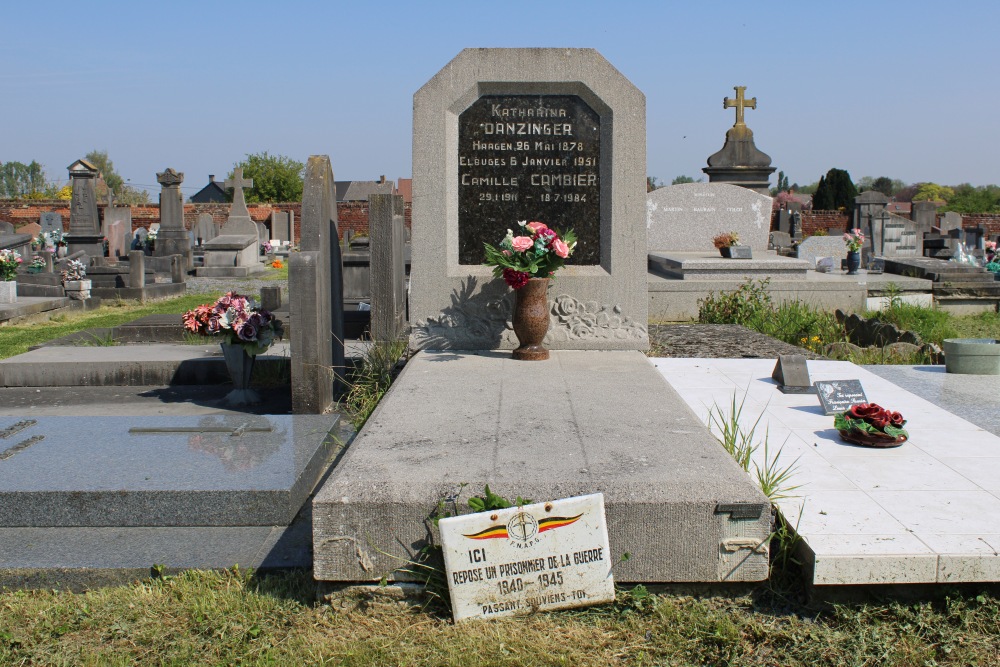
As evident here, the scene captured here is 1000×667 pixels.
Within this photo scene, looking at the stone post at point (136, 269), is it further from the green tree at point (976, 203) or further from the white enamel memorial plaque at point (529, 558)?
the green tree at point (976, 203)

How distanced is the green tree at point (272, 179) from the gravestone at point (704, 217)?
33933 mm

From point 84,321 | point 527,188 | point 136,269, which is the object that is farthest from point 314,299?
point 136,269

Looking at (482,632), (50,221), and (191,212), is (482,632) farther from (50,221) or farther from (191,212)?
(191,212)

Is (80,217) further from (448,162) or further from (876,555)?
(876,555)

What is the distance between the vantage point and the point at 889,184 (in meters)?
83.8

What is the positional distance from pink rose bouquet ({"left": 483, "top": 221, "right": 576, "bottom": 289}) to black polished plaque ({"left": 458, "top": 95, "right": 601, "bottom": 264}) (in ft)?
2.57

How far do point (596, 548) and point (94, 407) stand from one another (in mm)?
4651

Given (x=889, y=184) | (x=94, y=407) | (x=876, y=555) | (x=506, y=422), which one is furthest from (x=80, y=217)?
(x=889, y=184)

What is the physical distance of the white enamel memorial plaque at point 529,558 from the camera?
122 inches

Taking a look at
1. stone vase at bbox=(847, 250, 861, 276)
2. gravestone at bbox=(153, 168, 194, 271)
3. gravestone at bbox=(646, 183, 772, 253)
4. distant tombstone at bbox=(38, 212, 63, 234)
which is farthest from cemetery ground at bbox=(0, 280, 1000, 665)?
distant tombstone at bbox=(38, 212, 63, 234)

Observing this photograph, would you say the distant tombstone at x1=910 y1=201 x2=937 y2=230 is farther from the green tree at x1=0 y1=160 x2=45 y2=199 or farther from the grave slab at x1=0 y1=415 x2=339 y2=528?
the green tree at x1=0 y1=160 x2=45 y2=199

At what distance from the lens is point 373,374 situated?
6352 mm

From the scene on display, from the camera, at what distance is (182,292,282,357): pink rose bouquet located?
20.6 feet

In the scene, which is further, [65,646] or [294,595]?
[294,595]
